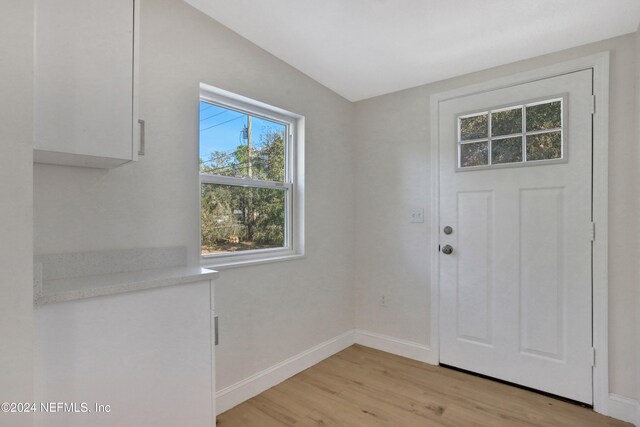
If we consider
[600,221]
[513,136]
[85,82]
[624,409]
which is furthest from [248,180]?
[624,409]

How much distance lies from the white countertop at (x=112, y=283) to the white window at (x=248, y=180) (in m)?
0.46

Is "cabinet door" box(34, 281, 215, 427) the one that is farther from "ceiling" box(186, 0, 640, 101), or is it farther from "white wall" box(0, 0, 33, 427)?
"ceiling" box(186, 0, 640, 101)

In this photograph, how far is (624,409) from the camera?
1.87m

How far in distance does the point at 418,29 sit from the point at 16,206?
2.08 metres

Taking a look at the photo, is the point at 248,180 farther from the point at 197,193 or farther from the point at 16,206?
the point at 16,206

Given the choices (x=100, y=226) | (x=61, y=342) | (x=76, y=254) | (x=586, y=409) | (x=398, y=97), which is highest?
(x=398, y=97)

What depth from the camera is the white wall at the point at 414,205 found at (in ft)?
6.16

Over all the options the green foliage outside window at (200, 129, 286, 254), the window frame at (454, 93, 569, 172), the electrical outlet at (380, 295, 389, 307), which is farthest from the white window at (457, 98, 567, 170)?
the green foliage outside window at (200, 129, 286, 254)

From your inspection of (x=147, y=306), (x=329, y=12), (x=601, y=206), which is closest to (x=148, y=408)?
(x=147, y=306)

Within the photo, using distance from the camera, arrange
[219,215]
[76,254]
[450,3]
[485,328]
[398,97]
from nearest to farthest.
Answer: [76,254] → [450,3] → [219,215] → [485,328] → [398,97]

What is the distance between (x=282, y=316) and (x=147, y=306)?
1177 millimetres

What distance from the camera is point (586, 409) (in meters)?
1.96

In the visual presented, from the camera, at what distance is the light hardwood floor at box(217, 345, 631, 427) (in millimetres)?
1856

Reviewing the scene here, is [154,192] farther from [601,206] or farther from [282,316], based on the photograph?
[601,206]
